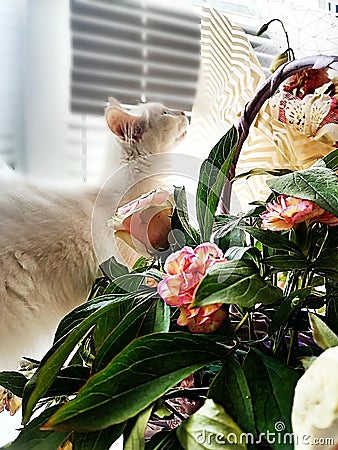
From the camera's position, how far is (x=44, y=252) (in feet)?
2.24

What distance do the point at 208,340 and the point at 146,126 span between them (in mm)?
474

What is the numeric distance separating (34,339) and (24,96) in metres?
0.35

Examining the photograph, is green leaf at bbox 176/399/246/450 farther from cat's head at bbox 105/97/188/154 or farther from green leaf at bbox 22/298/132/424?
cat's head at bbox 105/97/188/154

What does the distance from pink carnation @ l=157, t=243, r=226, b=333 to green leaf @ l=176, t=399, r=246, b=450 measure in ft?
0.23

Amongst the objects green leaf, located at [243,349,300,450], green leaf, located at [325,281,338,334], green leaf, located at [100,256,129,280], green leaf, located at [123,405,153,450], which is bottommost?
green leaf, located at [123,405,153,450]

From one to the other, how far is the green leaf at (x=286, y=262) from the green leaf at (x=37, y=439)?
193mm

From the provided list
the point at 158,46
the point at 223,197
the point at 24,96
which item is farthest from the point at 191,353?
the point at 158,46

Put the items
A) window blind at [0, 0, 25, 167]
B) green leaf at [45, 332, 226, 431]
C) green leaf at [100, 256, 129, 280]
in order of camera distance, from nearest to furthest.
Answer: green leaf at [45, 332, 226, 431] → green leaf at [100, 256, 129, 280] → window blind at [0, 0, 25, 167]

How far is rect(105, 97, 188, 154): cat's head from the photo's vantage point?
818mm

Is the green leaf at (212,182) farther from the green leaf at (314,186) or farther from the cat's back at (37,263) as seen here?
the cat's back at (37,263)

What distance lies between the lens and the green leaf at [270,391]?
37cm

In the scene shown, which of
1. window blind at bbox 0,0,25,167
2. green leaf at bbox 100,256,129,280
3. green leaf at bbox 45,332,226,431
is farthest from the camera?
window blind at bbox 0,0,25,167

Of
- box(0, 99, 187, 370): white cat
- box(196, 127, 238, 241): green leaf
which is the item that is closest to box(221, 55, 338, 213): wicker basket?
box(196, 127, 238, 241): green leaf

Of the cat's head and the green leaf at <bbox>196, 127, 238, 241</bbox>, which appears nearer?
the green leaf at <bbox>196, 127, 238, 241</bbox>
